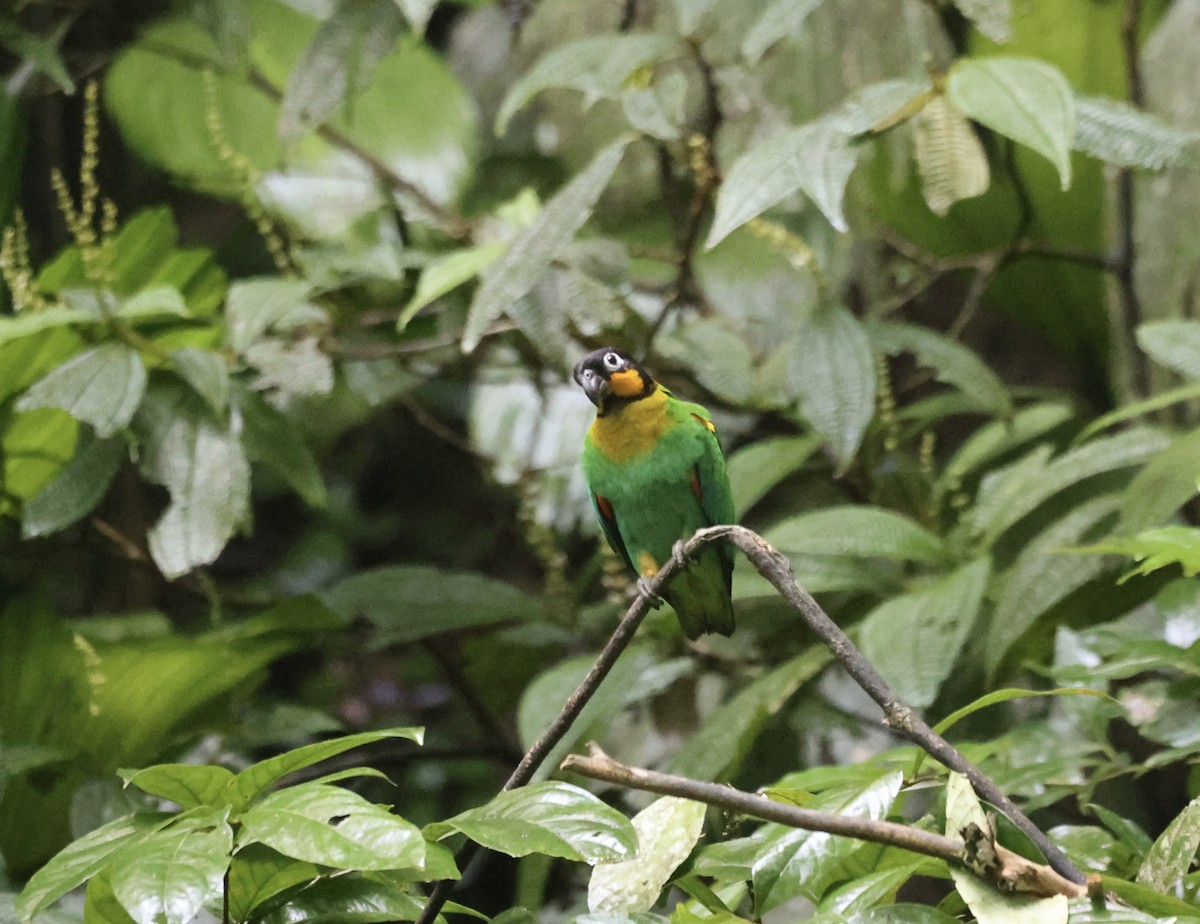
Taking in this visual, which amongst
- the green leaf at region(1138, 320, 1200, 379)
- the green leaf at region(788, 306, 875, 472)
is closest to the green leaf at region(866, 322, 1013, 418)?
the green leaf at region(788, 306, 875, 472)

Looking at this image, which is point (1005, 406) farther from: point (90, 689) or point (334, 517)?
point (334, 517)

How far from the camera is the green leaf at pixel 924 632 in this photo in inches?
59.4

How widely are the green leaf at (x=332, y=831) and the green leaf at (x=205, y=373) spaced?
1.06m

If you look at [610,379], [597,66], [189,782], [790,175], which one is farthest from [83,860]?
[597,66]

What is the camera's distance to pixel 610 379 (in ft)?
4.76

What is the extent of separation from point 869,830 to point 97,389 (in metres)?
1.36

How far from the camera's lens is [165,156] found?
2771 millimetres

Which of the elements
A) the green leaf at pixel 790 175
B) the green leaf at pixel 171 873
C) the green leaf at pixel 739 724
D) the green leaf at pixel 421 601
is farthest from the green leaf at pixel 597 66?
the green leaf at pixel 171 873

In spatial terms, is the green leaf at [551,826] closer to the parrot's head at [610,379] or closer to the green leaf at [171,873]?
the green leaf at [171,873]

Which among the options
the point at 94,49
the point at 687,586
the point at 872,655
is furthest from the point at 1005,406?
the point at 94,49

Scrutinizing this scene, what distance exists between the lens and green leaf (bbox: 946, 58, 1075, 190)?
1470 millimetres

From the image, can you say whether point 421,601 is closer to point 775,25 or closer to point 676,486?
point 676,486

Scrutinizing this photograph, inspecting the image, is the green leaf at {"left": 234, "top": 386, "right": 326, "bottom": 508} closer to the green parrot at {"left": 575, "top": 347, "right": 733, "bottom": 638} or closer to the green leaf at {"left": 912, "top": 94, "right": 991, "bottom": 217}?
the green parrot at {"left": 575, "top": 347, "right": 733, "bottom": 638}

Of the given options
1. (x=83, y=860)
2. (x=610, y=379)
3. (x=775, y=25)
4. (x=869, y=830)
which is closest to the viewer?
(x=869, y=830)
